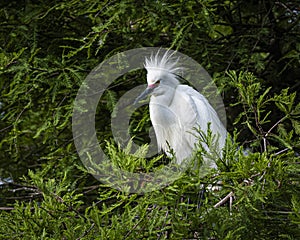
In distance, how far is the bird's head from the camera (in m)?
2.54

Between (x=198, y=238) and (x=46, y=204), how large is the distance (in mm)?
448

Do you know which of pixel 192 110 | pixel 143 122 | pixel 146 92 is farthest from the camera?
pixel 143 122

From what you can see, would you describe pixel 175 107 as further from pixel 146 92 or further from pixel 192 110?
pixel 146 92

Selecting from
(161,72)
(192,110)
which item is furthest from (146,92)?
(192,110)

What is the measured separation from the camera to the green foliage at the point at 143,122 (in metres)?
1.52

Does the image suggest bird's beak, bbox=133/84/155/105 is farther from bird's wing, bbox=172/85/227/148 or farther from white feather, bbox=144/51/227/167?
bird's wing, bbox=172/85/227/148

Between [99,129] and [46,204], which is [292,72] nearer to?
[99,129]

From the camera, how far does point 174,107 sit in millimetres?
2664

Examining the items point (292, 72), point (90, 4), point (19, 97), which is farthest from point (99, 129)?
point (292, 72)

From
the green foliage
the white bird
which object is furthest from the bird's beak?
→ the green foliage

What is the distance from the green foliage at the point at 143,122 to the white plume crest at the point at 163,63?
3.2 inches

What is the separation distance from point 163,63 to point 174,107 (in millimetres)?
220

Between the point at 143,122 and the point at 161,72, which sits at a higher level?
the point at 161,72

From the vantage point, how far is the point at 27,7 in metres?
2.75
